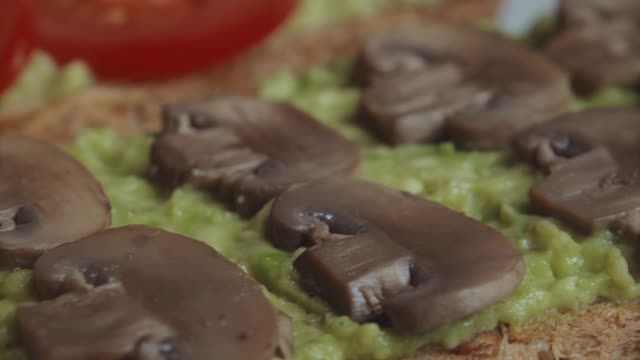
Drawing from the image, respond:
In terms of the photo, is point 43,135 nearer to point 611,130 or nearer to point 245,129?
point 245,129

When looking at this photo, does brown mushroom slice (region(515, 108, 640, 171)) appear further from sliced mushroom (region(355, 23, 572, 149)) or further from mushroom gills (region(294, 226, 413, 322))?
mushroom gills (region(294, 226, 413, 322))

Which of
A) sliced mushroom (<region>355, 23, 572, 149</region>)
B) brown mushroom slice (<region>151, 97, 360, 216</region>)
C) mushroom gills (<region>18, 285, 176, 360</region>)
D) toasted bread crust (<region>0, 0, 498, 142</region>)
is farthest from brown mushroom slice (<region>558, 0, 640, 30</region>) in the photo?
mushroom gills (<region>18, 285, 176, 360</region>)

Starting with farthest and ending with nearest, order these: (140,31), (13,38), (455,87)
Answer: (140,31)
(13,38)
(455,87)

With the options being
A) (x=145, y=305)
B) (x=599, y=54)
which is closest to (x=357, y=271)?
(x=145, y=305)

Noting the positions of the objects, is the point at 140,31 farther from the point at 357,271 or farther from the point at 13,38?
the point at 357,271

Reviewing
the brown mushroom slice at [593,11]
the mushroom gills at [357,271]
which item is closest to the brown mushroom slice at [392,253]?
the mushroom gills at [357,271]

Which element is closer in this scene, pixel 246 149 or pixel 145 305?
pixel 145 305
